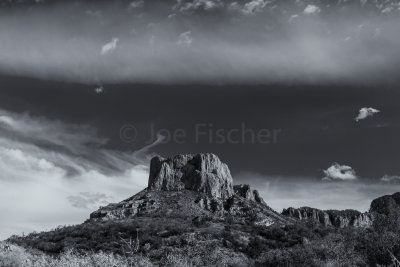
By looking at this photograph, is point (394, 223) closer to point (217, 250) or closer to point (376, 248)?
point (217, 250)

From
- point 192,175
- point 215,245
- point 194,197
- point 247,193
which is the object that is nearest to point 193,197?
point 194,197

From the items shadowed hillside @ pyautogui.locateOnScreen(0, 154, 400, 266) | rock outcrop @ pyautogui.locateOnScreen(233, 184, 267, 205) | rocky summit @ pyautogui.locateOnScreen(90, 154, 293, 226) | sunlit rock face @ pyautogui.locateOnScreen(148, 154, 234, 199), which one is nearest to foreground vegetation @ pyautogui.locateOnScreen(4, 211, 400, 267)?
shadowed hillside @ pyautogui.locateOnScreen(0, 154, 400, 266)

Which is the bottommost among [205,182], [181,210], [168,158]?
[181,210]

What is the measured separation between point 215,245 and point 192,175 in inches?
3914

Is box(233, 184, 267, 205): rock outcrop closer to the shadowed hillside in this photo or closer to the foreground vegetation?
the shadowed hillside

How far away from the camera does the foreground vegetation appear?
85.4 feet

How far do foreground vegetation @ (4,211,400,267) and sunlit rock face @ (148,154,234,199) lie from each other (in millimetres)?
62137

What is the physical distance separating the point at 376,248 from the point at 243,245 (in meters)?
32.8

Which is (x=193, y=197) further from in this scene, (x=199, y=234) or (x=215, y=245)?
(x=215, y=245)

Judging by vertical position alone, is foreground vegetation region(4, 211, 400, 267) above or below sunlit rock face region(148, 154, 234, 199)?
below

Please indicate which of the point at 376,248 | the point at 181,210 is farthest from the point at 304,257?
the point at 181,210

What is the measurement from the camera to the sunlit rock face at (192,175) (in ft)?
497

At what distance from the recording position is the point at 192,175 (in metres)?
157

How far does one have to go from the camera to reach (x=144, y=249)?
52.3m
